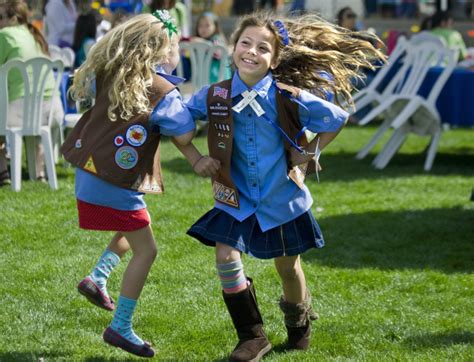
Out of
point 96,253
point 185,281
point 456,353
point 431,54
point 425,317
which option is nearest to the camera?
point 456,353

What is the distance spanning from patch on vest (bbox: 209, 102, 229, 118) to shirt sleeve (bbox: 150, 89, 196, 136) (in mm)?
96

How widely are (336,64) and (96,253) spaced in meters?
2.34

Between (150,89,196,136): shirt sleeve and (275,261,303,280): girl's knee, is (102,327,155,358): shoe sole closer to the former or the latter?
(275,261,303,280): girl's knee

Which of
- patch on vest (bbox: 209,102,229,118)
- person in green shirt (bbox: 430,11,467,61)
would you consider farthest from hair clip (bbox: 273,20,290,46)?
person in green shirt (bbox: 430,11,467,61)

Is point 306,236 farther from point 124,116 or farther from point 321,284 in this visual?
point 321,284

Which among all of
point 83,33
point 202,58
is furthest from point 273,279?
point 83,33

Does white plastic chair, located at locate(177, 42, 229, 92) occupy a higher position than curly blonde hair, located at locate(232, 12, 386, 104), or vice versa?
curly blonde hair, located at locate(232, 12, 386, 104)

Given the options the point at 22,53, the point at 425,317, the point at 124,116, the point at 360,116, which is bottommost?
the point at 360,116

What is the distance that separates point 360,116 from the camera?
12.0 metres

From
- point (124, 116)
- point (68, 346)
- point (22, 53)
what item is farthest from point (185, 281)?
point (22, 53)

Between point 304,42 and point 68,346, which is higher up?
point 304,42

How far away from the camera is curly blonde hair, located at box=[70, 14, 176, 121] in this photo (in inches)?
161

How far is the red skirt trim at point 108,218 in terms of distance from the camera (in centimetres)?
420

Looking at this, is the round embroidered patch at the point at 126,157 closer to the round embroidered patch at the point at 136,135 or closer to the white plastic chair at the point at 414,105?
the round embroidered patch at the point at 136,135
